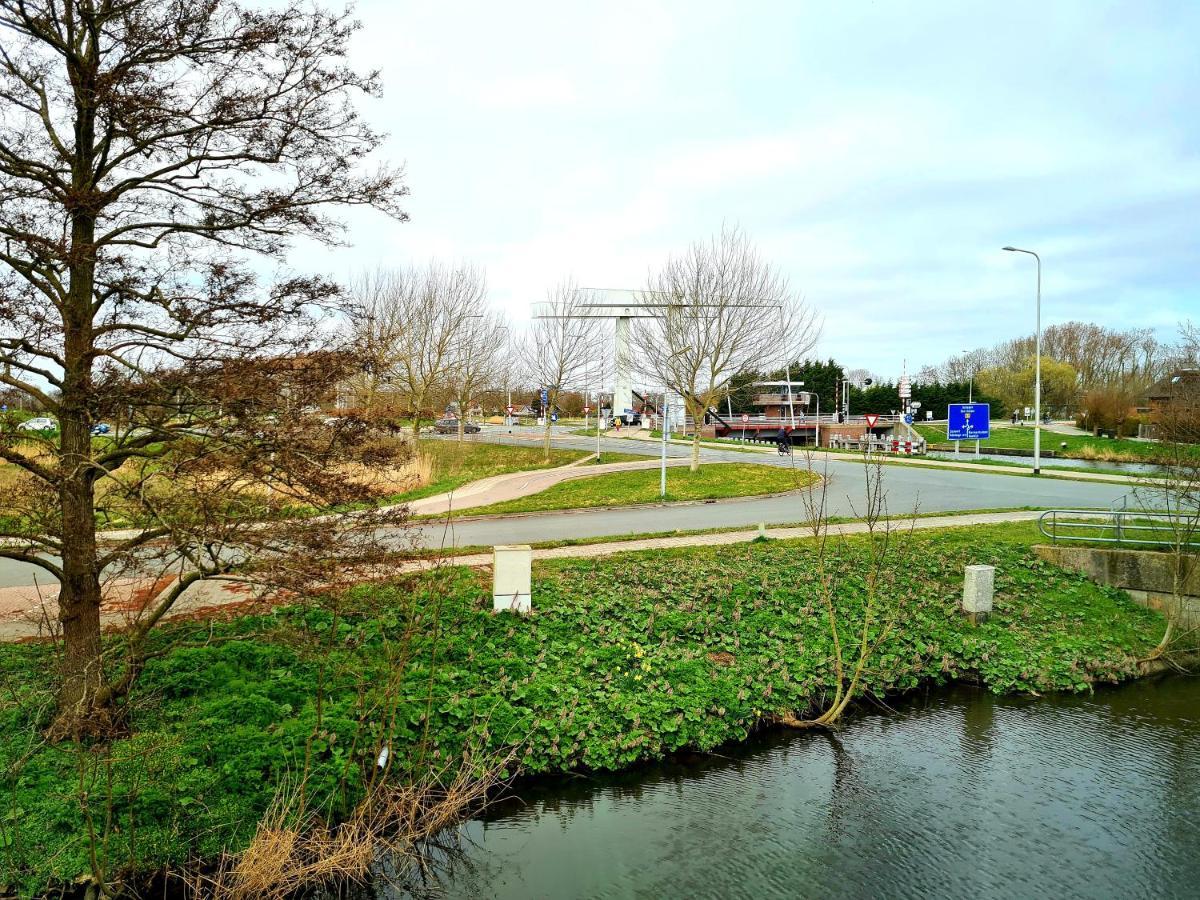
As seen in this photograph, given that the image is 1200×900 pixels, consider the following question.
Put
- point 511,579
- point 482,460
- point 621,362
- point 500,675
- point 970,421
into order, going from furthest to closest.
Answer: point 970,421
point 621,362
point 482,460
point 511,579
point 500,675

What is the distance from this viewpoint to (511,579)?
11.2m

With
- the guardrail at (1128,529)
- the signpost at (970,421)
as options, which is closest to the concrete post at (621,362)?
the signpost at (970,421)

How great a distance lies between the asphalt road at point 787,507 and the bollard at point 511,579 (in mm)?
1956

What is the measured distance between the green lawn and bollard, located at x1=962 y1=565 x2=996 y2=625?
24.0m

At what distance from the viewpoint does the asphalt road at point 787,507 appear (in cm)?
1722

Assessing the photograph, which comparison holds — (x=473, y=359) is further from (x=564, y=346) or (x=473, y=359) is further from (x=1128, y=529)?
(x=1128, y=529)

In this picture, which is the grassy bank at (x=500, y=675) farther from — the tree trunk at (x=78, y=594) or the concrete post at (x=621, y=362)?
the concrete post at (x=621, y=362)

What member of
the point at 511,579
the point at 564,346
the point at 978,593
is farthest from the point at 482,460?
the point at 978,593

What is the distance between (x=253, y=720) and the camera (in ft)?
26.7

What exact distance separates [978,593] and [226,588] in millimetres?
11674

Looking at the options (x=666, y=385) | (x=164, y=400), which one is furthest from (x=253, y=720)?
(x=666, y=385)

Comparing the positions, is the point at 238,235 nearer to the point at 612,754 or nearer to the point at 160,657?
the point at 160,657

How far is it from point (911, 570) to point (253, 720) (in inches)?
445

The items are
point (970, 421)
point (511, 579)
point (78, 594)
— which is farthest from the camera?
point (970, 421)
